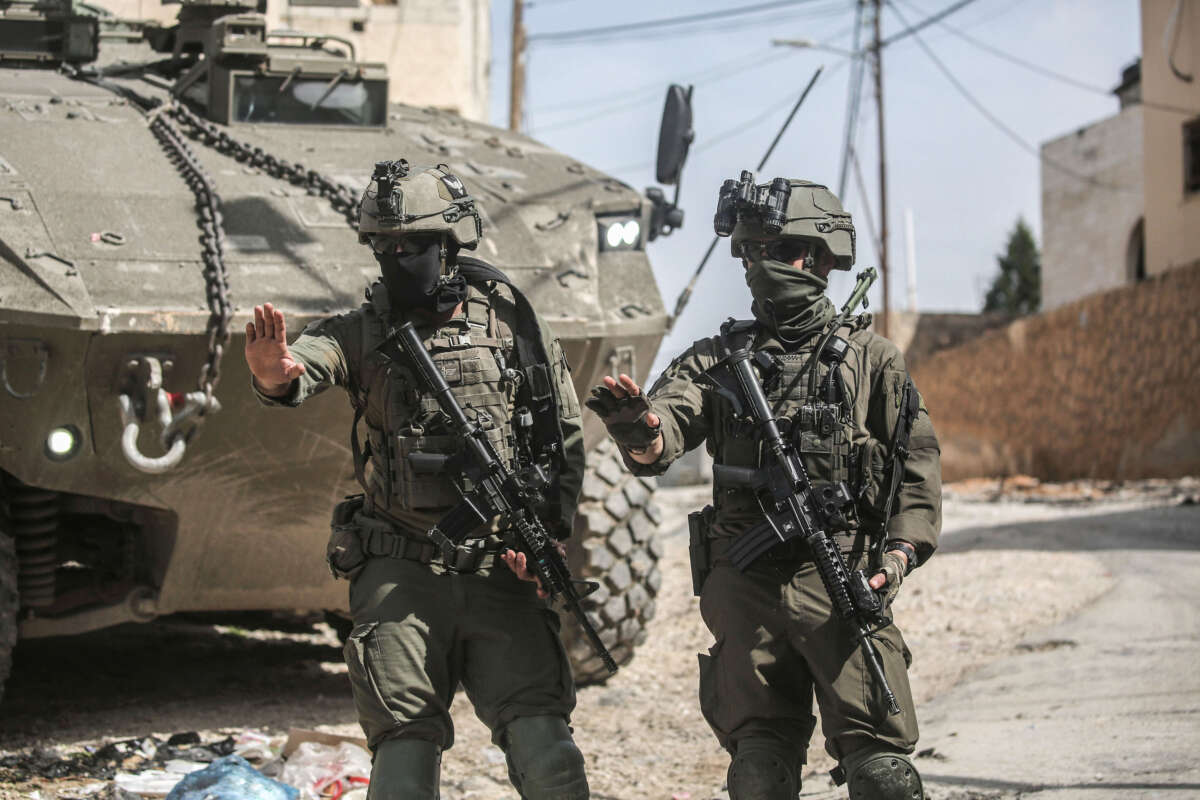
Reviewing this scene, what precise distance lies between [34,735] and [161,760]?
63cm

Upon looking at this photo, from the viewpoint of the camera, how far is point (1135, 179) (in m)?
24.9

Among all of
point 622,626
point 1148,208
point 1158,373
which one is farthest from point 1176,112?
point 622,626

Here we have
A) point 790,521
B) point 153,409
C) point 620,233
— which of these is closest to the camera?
point 790,521

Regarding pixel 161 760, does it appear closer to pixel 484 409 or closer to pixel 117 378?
pixel 117 378

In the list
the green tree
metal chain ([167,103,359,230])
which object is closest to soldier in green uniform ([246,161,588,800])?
metal chain ([167,103,359,230])

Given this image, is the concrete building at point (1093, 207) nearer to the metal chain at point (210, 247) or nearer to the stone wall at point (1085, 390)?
the stone wall at point (1085, 390)

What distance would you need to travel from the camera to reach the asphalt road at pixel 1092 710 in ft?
13.6

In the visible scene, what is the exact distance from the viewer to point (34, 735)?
5.18 metres

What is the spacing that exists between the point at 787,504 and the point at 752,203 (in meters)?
0.67

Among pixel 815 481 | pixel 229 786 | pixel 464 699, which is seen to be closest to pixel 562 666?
pixel 815 481

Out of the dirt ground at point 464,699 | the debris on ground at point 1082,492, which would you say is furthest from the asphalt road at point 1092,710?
the debris on ground at point 1082,492

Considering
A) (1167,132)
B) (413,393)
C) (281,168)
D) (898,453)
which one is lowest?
(898,453)

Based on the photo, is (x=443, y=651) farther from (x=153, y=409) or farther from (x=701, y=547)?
(x=153, y=409)

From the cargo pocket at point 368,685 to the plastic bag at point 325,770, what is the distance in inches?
42.1
